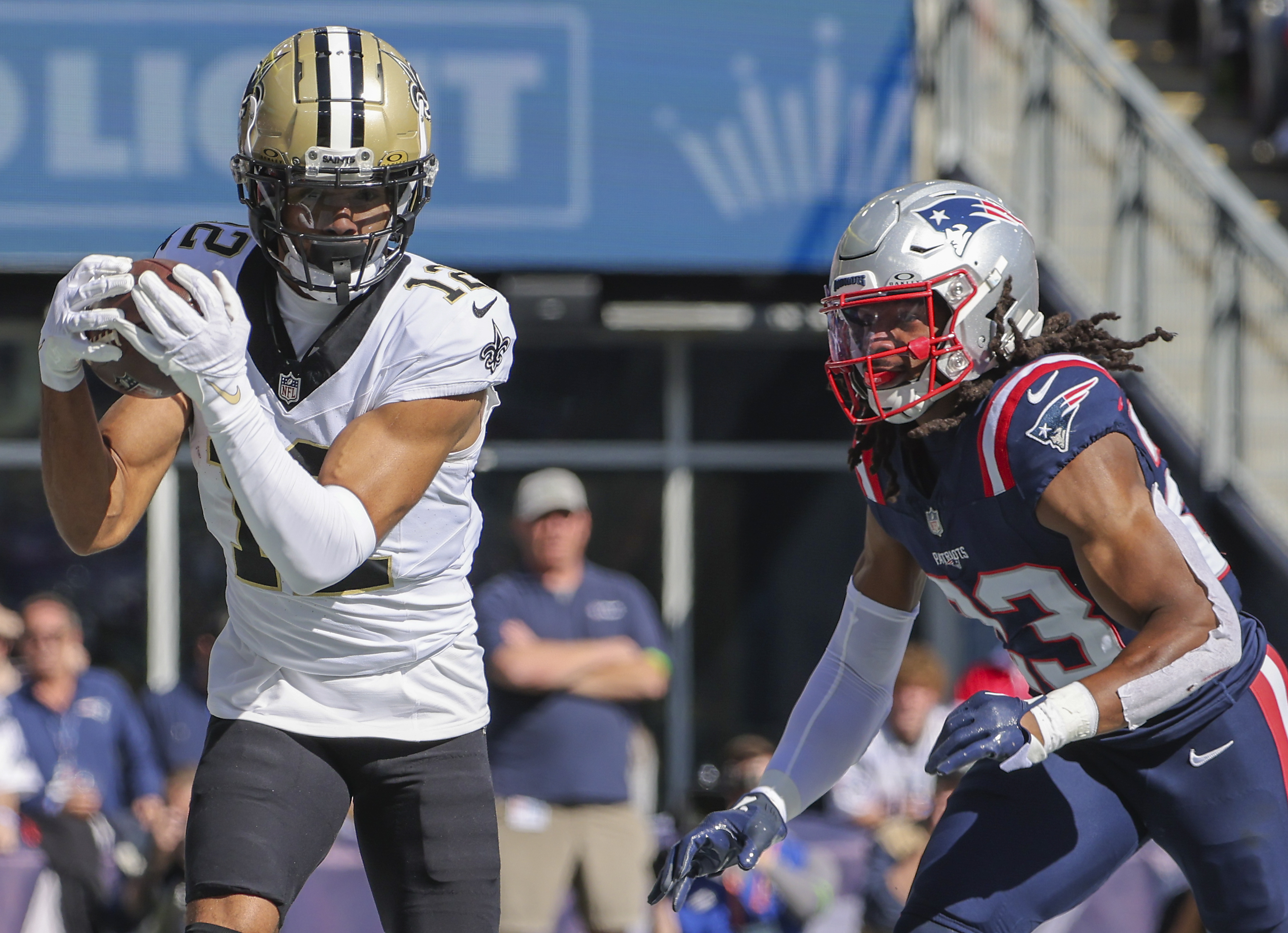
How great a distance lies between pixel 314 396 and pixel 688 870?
3.73 feet

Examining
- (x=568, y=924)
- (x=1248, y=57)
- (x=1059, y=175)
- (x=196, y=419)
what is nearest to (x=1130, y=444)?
(x=196, y=419)

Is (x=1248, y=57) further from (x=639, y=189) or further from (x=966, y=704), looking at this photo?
(x=966, y=704)

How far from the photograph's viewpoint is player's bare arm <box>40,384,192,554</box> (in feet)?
8.84

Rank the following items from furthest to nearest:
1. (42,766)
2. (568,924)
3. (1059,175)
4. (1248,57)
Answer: (1248,57), (1059,175), (42,766), (568,924)

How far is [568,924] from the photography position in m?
5.94

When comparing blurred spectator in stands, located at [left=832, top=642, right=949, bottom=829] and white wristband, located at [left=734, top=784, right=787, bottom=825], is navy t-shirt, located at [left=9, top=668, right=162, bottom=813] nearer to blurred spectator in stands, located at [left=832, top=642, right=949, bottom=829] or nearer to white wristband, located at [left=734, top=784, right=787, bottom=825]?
blurred spectator in stands, located at [left=832, top=642, right=949, bottom=829]

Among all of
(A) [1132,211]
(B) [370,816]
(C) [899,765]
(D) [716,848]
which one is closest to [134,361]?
(B) [370,816]

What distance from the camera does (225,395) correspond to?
2.45 m

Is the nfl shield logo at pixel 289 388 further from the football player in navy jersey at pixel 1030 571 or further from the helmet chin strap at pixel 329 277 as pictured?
the football player in navy jersey at pixel 1030 571

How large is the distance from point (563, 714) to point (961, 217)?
10.2 ft

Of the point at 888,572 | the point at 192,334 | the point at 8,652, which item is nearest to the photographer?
the point at 192,334

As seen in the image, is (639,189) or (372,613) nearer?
(372,613)

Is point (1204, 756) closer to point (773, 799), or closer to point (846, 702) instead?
point (846, 702)

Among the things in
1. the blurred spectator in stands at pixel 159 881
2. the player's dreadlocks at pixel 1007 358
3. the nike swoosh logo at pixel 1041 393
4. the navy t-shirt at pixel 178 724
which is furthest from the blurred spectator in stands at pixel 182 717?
the nike swoosh logo at pixel 1041 393
